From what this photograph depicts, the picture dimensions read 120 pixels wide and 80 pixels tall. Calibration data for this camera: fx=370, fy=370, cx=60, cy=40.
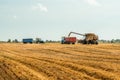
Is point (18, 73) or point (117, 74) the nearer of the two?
point (117, 74)

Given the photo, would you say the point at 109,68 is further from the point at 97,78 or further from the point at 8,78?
the point at 8,78

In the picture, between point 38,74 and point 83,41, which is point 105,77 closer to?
point 38,74

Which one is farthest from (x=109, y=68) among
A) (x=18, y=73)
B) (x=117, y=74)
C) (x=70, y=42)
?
(x=70, y=42)

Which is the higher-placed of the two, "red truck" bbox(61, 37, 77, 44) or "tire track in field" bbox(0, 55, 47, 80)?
"red truck" bbox(61, 37, 77, 44)

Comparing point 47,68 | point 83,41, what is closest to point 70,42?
point 83,41

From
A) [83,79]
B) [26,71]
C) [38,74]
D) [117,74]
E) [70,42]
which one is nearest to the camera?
[83,79]

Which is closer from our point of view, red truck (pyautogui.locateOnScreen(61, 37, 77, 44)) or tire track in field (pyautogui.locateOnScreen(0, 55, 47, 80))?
tire track in field (pyautogui.locateOnScreen(0, 55, 47, 80))

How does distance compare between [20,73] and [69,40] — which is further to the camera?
[69,40]

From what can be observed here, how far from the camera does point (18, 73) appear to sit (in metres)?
18.7

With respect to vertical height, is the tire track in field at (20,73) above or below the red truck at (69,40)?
below

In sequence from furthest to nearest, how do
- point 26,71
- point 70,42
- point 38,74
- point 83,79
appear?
point 70,42 < point 26,71 < point 38,74 < point 83,79

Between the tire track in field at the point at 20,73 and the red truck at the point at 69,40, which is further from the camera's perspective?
the red truck at the point at 69,40

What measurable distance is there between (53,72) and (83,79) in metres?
2.80

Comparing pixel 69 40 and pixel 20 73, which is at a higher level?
pixel 69 40
